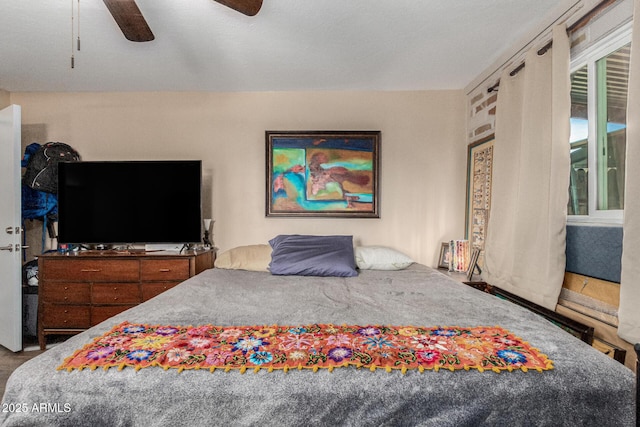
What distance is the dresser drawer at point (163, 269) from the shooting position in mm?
2797

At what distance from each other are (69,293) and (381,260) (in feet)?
8.66

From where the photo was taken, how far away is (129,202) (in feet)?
9.98

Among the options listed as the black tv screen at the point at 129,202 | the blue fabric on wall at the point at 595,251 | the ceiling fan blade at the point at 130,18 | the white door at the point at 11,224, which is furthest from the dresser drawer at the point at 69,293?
the blue fabric on wall at the point at 595,251

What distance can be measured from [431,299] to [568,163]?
102 centimetres

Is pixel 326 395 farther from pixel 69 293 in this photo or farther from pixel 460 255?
pixel 69 293

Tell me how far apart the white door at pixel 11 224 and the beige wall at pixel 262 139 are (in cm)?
71

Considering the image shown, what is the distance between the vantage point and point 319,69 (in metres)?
2.81

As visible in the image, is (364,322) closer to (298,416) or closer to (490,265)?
(298,416)

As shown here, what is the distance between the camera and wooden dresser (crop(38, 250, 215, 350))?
2.79 m

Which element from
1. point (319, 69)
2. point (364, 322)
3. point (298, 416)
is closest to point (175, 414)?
point (298, 416)

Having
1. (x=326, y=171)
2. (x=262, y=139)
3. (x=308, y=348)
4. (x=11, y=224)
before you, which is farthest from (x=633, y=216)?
(x=11, y=224)

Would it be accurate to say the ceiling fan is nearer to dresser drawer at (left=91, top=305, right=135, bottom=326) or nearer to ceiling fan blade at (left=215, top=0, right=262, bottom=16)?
ceiling fan blade at (left=215, top=0, right=262, bottom=16)

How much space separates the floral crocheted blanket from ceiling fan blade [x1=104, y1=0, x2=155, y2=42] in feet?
4.52

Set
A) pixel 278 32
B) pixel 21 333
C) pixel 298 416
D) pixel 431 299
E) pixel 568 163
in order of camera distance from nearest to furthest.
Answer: pixel 298 416 < pixel 568 163 < pixel 431 299 < pixel 278 32 < pixel 21 333
